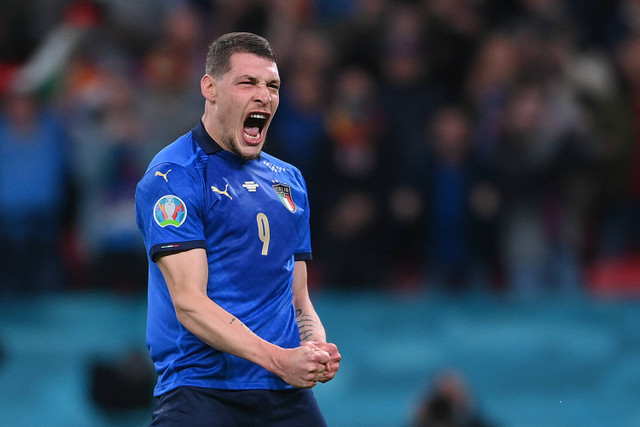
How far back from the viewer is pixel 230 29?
10.8 m

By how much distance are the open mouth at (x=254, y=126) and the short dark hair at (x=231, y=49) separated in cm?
24

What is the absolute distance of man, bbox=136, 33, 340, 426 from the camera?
4.41 m

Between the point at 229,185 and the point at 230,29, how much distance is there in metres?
6.33

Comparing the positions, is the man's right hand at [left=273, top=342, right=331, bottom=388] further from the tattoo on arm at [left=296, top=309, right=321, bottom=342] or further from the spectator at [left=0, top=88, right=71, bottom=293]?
the spectator at [left=0, top=88, right=71, bottom=293]

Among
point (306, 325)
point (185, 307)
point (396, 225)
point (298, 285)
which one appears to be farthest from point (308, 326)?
point (396, 225)

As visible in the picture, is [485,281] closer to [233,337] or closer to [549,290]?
[549,290]

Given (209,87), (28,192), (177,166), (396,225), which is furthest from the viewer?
(396,225)

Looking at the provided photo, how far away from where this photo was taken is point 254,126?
4887 millimetres

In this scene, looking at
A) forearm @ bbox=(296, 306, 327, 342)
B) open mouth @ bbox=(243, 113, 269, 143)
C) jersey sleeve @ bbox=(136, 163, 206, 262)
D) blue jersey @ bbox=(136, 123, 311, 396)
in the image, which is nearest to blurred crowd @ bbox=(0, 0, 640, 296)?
forearm @ bbox=(296, 306, 327, 342)

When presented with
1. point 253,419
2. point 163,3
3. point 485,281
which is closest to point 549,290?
point 485,281

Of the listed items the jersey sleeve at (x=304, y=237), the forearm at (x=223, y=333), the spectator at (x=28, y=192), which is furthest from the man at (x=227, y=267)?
the spectator at (x=28, y=192)

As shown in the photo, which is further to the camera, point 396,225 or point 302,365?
point 396,225

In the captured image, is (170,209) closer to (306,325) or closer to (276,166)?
(276,166)

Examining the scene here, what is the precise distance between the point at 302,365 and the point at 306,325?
0.80m
